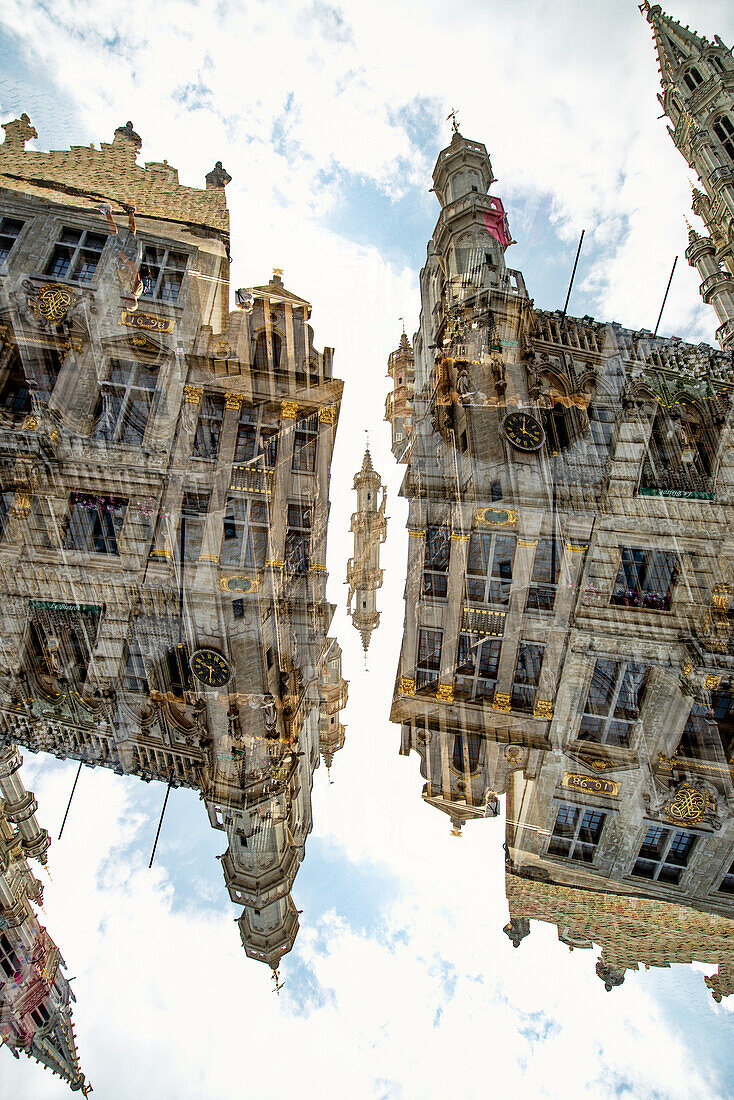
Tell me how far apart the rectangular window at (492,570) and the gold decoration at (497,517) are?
495 millimetres

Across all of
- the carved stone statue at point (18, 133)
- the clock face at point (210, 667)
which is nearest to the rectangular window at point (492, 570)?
the clock face at point (210, 667)

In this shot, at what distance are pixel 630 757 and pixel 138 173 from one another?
28.8 m

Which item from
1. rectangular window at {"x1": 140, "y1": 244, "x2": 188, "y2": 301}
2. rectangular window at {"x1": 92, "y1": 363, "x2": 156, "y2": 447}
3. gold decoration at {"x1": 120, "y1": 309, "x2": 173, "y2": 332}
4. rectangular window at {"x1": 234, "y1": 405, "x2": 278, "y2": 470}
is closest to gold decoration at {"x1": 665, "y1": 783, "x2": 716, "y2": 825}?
rectangular window at {"x1": 234, "y1": 405, "x2": 278, "y2": 470}

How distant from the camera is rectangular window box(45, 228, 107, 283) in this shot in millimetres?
19484

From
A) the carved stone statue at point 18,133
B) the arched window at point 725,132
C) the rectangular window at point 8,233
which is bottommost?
the rectangular window at point 8,233

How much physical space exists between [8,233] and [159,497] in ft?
40.7

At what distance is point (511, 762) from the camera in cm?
1812

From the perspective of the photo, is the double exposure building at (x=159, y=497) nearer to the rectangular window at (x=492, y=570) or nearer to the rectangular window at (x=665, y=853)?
the rectangular window at (x=492, y=570)

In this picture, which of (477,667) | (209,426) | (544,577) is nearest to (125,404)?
(209,426)

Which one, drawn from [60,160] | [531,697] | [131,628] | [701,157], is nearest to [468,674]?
[531,697]

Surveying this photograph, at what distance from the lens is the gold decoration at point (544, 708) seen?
1777cm

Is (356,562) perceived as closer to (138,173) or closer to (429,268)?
(429,268)

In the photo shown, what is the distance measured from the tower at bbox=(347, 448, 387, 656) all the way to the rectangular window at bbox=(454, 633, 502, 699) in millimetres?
21199

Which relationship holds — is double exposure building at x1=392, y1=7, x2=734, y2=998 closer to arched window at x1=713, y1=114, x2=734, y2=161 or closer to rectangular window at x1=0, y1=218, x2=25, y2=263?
rectangular window at x1=0, y1=218, x2=25, y2=263
